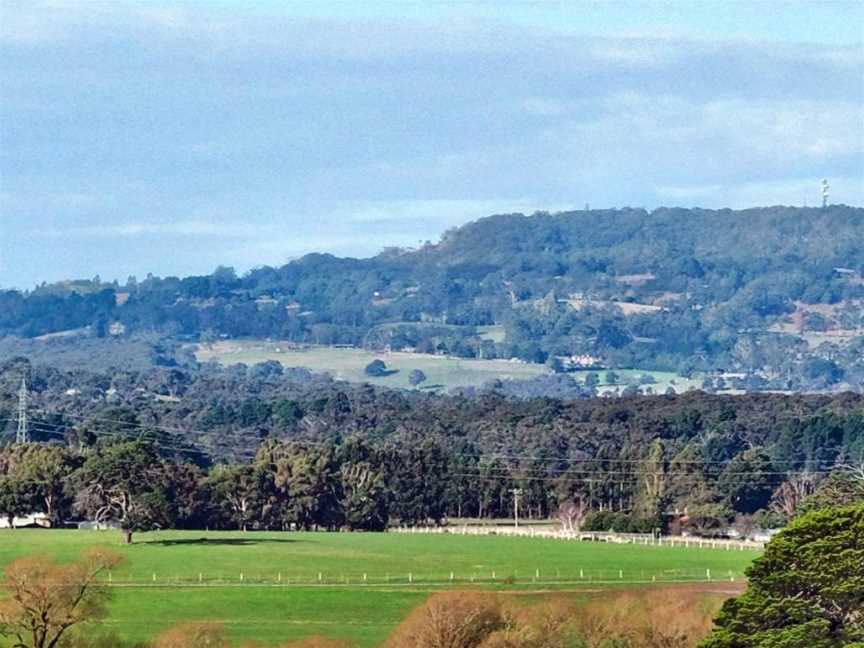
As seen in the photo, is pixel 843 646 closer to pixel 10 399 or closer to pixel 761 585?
pixel 761 585

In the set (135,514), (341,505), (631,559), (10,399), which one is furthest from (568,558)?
(10,399)

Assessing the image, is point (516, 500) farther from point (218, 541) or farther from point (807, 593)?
point (807, 593)

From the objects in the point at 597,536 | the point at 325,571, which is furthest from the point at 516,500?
the point at 325,571

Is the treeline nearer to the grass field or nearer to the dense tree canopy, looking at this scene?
the grass field

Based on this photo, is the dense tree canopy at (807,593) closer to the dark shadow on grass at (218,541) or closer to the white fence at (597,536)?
the dark shadow on grass at (218,541)

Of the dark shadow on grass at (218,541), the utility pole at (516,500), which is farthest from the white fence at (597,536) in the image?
the dark shadow on grass at (218,541)

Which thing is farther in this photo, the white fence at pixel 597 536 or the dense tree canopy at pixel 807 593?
the white fence at pixel 597 536
